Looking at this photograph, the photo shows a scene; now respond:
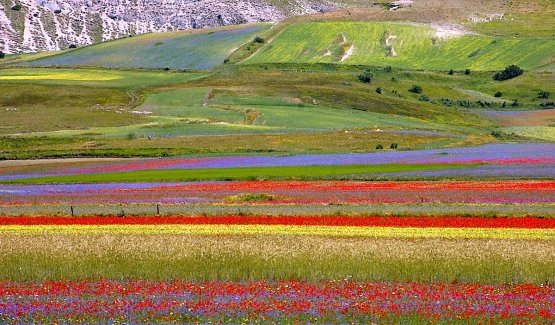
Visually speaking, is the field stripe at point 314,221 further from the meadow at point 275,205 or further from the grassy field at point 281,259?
the grassy field at point 281,259

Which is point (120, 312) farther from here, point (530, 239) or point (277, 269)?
point (530, 239)

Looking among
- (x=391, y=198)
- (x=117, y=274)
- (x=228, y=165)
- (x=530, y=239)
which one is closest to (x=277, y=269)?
(x=117, y=274)

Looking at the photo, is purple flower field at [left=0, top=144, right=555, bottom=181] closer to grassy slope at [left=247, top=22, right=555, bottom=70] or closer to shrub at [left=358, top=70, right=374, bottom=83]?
shrub at [left=358, top=70, right=374, bottom=83]

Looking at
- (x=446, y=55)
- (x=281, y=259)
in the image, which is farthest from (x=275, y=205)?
(x=446, y=55)

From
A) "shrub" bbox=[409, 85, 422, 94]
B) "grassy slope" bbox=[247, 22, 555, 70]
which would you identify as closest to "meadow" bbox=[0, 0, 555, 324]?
"shrub" bbox=[409, 85, 422, 94]

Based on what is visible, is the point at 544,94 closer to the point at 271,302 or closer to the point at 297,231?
the point at 297,231
